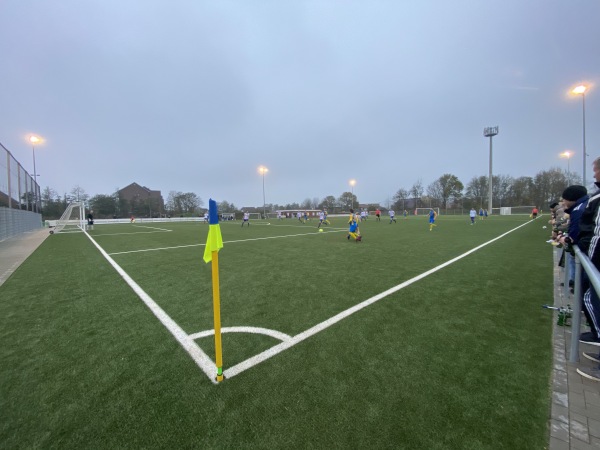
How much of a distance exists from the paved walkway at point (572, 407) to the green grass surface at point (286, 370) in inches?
3.8

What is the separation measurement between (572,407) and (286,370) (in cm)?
259

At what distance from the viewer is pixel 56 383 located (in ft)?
8.59

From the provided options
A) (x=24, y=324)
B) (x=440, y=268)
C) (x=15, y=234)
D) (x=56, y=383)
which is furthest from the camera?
(x=15, y=234)

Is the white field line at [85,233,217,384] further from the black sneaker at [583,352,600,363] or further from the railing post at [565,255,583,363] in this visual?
the black sneaker at [583,352,600,363]

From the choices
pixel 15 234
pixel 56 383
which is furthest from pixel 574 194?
pixel 15 234

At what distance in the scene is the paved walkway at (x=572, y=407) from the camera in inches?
78.8

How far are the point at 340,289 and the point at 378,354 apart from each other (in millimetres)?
2477

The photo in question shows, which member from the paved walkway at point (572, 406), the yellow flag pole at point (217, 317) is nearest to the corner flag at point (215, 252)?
the yellow flag pole at point (217, 317)

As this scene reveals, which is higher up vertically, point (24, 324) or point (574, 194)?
point (574, 194)

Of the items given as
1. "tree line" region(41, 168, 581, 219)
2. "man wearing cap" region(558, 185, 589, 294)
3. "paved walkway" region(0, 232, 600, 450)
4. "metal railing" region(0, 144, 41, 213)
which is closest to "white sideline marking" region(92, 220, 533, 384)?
"paved walkway" region(0, 232, 600, 450)

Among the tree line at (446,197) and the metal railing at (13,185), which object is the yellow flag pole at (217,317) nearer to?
the metal railing at (13,185)

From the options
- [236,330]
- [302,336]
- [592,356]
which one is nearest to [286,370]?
[302,336]

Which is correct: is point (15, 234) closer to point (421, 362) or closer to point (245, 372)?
point (245, 372)

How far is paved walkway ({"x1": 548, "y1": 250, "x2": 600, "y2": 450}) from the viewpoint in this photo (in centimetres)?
200
